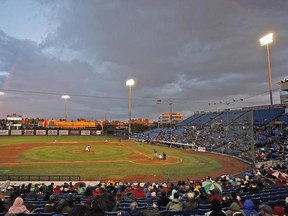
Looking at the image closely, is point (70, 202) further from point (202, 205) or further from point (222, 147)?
point (222, 147)

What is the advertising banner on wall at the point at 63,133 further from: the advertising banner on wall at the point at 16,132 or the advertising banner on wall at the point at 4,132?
the advertising banner on wall at the point at 4,132

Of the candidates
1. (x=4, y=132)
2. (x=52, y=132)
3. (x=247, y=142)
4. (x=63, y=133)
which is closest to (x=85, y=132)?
(x=63, y=133)

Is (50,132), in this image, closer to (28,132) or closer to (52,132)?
(52,132)

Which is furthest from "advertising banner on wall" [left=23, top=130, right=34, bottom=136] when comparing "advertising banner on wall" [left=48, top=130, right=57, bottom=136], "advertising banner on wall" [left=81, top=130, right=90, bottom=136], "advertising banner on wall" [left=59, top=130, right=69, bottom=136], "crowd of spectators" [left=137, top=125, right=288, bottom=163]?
"crowd of spectators" [left=137, top=125, right=288, bottom=163]

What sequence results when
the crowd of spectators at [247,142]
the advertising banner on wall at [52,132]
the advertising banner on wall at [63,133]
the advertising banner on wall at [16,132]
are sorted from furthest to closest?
the advertising banner on wall at [63,133] → the advertising banner on wall at [52,132] → the advertising banner on wall at [16,132] → the crowd of spectators at [247,142]

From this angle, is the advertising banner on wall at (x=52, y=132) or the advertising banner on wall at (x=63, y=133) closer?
the advertising banner on wall at (x=52, y=132)

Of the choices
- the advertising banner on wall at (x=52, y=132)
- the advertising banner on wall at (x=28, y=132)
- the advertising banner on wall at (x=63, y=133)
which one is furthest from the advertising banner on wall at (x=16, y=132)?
the advertising banner on wall at (x=63, y=133)

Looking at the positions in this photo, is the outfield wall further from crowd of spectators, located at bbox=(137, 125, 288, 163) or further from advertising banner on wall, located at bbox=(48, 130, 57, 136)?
crowd of spectators, located at bbox=(137, 125, 288, 163)

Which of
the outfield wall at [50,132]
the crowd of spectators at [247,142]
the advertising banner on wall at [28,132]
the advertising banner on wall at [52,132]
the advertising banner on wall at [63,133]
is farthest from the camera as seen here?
the advertising banner on wall at [63,133]

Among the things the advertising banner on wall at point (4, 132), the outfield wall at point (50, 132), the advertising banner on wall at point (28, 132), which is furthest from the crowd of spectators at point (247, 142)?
the advertising banner on wall at point (4, 132)

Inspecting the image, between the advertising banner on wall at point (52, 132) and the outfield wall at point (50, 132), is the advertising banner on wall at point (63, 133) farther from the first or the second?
the advertising banner on wall at point (52, 132)

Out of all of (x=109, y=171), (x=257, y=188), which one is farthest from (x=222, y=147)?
(x=257, y=188)

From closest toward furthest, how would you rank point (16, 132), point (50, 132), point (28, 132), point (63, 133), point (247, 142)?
point (247, 142), point (16, 132), point (28, 132), point (50, 132), point (63, 133)

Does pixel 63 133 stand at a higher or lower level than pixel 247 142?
higher
